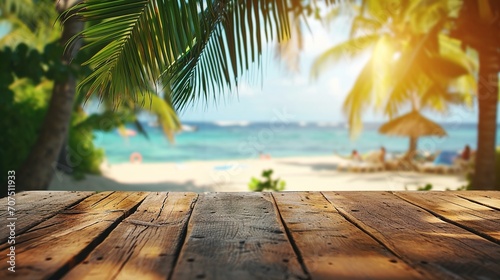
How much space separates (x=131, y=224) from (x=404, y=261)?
81 cm

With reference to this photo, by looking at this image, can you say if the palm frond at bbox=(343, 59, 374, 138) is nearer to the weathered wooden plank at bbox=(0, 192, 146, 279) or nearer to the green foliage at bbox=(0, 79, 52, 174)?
the green foliage at bbox=(0, 79, 52, 174)

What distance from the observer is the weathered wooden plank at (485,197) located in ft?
6.27

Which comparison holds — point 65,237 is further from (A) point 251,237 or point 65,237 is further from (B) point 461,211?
(B) point 461,211

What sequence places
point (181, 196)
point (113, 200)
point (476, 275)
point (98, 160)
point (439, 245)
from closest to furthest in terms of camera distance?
point (476, 275) → point (439, 245) → point (113, 200) → point (181, 196) → point (98, 160)

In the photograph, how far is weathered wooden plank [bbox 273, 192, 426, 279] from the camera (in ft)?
3.49

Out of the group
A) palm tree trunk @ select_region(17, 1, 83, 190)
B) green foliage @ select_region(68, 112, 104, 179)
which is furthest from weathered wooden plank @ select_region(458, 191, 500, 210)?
green foliage @ select_region(68, 112, 104, 179)

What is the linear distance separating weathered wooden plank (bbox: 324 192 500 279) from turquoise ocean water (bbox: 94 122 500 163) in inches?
971

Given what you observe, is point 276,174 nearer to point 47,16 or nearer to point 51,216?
point 47,16

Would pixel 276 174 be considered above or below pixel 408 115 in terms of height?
below

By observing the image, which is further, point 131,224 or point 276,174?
point 276,174

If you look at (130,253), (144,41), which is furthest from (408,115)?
(130,253)

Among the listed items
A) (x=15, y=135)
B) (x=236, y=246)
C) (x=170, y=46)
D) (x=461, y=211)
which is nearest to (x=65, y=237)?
(x=236, y=246)

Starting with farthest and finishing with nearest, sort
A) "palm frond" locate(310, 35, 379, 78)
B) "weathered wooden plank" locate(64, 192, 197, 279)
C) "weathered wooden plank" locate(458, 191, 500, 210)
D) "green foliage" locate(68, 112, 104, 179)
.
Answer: "palm frond" locate(310, 35, 379, 78) < "green foliage" locate(68, 112, 104, 179) < "weathered wooden plank" locate(458, 191, 500, 210) < "weathered wooden plank" locate(64, 192, 197, 279)

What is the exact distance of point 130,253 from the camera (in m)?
1.19
